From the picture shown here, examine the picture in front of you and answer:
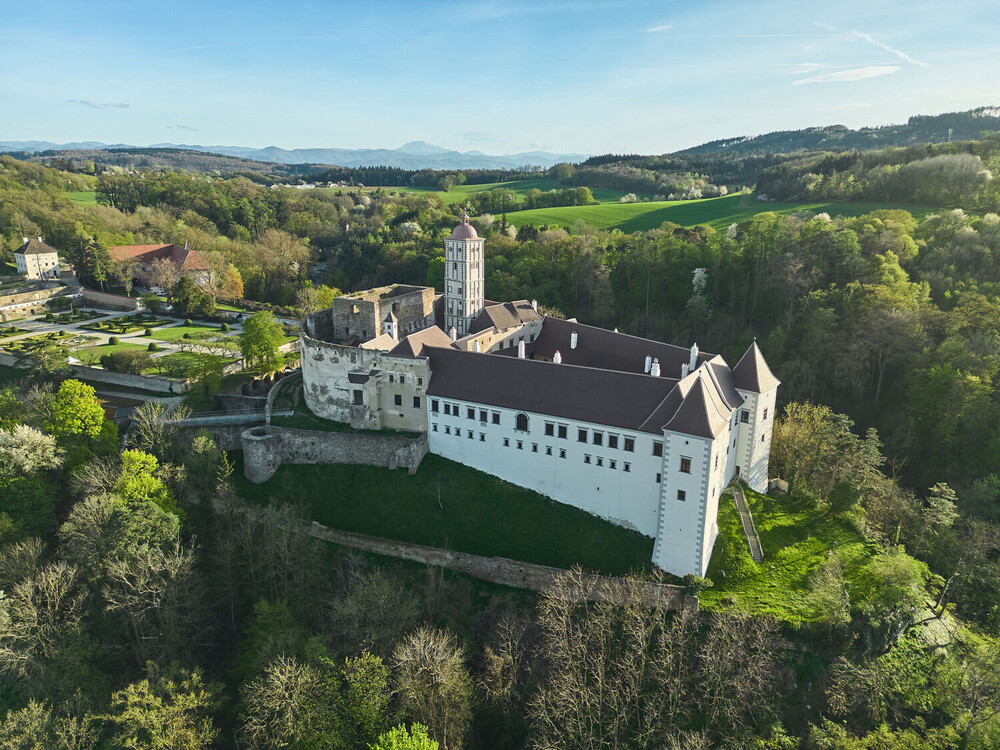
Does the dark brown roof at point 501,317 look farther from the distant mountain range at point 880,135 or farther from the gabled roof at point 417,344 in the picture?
the distant mountain range at point 880,135

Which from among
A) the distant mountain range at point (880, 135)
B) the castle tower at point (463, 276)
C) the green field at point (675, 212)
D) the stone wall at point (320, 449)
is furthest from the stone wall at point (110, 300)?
the distant mountain range at point (880, 135)

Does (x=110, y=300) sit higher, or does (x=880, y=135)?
(x=880, y=135)

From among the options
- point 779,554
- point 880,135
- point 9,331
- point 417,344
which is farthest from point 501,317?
point 880,135

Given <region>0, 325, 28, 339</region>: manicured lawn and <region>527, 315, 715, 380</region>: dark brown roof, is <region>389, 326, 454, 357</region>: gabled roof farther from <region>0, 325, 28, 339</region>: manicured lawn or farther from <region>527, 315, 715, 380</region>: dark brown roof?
<region>0, 325, 28, 339</region>: manicured lawn

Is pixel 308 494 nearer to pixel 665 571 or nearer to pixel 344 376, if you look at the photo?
pixel 344 376

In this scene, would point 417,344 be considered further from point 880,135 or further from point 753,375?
point 880,135

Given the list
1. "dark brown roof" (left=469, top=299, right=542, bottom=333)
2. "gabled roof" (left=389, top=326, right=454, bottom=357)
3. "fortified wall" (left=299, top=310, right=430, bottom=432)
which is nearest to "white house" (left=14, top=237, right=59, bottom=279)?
"fortified wall" (left=299, top=310, right=430, bottom=432)

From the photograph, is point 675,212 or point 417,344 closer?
point 417,344
